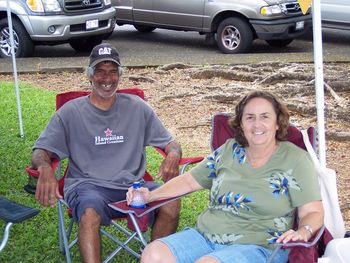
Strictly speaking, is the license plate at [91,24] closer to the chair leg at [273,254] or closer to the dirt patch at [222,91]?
the dirt patch at [222,91]

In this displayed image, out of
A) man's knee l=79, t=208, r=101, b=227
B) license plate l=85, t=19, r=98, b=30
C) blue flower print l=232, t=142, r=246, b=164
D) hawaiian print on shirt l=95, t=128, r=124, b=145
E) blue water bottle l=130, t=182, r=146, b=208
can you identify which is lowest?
license plate l=85, t=19, r=98, b=30

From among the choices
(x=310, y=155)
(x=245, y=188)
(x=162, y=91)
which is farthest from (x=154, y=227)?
(x=162, y=91)

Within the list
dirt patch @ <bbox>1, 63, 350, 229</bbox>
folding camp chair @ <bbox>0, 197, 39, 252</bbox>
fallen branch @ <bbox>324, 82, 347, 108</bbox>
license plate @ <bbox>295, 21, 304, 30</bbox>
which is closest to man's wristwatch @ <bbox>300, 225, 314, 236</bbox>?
folding camp chair @ <bbox>0, 197, 39, 252</bbox>

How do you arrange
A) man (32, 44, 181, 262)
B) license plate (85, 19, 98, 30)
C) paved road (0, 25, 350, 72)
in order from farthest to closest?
license plate (85, 19, 98, 30)
paved road (0, 25, 350, 72)
man (32, 44, 181, 262)

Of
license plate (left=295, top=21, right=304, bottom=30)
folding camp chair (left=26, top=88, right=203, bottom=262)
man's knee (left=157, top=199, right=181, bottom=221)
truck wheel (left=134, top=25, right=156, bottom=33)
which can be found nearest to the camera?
folding camp chair (left=26, top=88, right=203, bottom=262)

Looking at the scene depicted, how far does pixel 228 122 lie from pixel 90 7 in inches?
279

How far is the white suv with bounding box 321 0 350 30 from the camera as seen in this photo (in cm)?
1069

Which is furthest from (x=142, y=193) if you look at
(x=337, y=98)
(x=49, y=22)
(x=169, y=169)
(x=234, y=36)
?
(x=234, y=36)

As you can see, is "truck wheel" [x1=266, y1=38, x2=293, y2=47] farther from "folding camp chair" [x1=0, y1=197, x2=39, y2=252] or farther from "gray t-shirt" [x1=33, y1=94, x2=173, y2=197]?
"folding camp chair" [x1=0, y1=197, x2=39, y2=252]

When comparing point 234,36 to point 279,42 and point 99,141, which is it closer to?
point 279,42

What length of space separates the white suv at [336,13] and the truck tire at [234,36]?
55.7 inches

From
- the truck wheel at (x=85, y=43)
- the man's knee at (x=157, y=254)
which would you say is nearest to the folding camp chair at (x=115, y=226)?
the man's knee at (x=157, y=254)

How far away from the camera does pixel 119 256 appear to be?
13.1 feet

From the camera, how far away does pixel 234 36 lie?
1038cm
